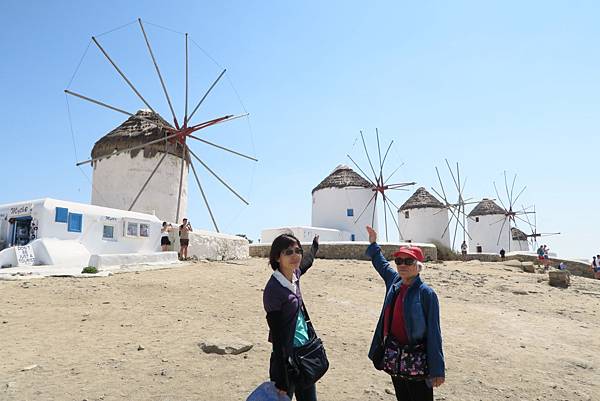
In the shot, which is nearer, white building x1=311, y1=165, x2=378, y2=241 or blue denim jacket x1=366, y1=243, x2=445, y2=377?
blue denim jacket x1=366, y1=243, x2=445, y2=377

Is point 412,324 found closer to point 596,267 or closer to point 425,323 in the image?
point 425,323

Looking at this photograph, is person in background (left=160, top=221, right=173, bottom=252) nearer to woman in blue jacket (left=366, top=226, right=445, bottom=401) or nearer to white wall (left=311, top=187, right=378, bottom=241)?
woman in blue jacket (left=366, top=226, right=445, bottom=401)

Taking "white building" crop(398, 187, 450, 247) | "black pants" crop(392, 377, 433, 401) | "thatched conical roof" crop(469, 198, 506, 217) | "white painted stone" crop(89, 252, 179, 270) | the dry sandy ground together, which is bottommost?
the dry sandy ground

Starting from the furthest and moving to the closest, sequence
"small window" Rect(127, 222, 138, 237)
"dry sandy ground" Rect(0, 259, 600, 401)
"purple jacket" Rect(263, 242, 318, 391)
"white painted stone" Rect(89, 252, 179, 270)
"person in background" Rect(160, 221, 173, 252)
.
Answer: "person in background" Rect(160, 221, 173, 252) < "small window" Rect(127, 222, 138, 237) < "white painted stone" Rect(89, 252, 179, 270) < "dry sandy ground" Rect(0, 259, 600, 401) < "purple jacket" Rect(263, 242, 318, 391)

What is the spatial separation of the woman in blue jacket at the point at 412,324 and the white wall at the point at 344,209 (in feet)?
79.2

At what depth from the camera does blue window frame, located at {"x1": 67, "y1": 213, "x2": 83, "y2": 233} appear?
1130 cm

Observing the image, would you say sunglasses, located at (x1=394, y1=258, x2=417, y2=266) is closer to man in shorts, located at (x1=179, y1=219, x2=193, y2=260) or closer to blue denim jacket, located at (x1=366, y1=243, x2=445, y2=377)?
blue denim jacket, located at (x1=366, y1=243, x2=445, y2=377)

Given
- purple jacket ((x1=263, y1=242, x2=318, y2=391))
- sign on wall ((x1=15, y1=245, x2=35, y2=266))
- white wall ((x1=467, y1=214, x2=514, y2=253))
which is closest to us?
purple jacket ((x1=263, y1=242, x2=318, y2=391))

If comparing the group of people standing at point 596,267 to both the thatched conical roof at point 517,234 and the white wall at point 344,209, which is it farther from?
the thatched conical roof at point 517,234

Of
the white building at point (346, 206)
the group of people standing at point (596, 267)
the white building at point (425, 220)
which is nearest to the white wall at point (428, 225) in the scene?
the white building at point (425, 220)

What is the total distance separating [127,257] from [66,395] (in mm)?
8101

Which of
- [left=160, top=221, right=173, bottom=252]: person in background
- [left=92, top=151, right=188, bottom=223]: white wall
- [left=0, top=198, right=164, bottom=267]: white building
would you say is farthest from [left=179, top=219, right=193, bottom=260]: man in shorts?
[left=92, top=151, right=188, bottom=223]: white wall

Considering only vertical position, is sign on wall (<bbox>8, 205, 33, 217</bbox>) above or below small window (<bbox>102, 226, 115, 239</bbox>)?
above

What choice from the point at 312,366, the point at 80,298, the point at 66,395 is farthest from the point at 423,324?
→ the point at 80,298
